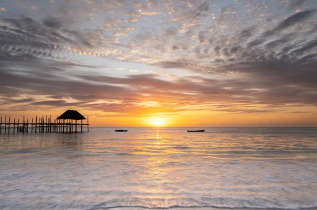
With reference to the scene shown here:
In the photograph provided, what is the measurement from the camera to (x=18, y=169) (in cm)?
1282

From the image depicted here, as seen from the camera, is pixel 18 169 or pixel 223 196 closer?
pixel 223 196

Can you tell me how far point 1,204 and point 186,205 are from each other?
17.8 feet

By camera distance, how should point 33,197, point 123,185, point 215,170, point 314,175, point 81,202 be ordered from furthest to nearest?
point 215,170, point 314,175, point 123,185, point 33,197, point 81,202

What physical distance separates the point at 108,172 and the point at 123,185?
3.09m

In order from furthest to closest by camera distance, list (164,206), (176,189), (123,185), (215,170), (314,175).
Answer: (215,170), (314,175), (123,185), (176,189), (164,206)

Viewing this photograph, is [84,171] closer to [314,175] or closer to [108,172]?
[108,172]

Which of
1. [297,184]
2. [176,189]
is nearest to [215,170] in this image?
[297,184]

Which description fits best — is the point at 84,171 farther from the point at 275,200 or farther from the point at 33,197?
the point at 275,200

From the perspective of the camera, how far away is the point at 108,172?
12.1m

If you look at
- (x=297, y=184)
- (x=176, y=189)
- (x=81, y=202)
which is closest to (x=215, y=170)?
(x=297, y=184)

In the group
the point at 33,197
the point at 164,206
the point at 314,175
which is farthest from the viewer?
the point at 314,175

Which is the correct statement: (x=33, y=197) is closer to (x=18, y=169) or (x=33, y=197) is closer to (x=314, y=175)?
(x=18, y=169)

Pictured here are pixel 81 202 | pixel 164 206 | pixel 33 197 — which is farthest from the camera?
pixel 33 197

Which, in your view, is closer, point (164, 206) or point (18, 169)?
point (164, 206)
